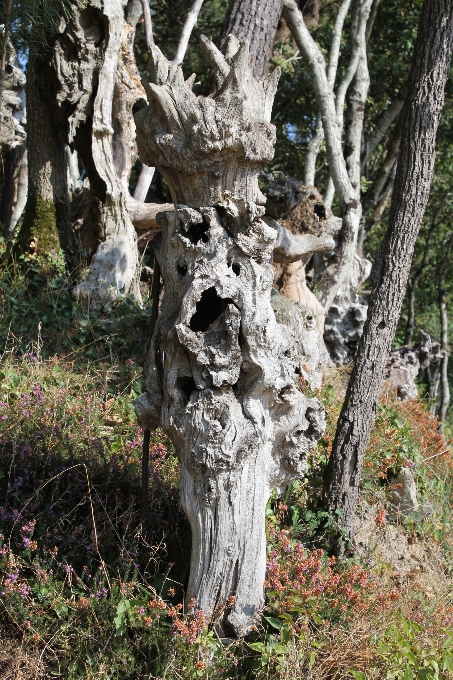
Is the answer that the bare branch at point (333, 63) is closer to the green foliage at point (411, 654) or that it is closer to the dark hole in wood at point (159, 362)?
the dark hole in wood at point (159, 362)

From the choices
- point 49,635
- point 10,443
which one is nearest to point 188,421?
point 49,635

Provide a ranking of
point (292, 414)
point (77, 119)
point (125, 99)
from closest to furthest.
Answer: point (292, 414) < point (77, 119) < point (125, 99)

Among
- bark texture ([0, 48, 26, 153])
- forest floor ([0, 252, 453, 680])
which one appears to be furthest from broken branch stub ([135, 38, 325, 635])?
Result: bark texture ([0, 48, 26, 153])

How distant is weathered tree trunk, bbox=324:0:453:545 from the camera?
430 centimetres

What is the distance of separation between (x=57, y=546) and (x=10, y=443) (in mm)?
997

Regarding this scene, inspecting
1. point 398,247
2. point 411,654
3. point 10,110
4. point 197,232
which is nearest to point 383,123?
point 10,110

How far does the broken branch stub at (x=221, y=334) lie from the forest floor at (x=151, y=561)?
27cm

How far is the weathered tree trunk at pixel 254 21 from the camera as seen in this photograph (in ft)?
21.4

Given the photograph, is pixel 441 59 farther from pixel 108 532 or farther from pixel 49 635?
pixel 49 635

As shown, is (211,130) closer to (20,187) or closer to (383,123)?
(20,187)

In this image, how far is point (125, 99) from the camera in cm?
800

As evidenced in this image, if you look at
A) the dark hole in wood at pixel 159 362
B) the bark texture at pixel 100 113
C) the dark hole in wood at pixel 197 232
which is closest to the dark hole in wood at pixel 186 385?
the dark hole in wood at pixel 159 362

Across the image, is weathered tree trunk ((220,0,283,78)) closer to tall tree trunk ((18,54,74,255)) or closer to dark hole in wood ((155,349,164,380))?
tall tree trunk ((18,54,74,255))

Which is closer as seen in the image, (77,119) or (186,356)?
(186,356)
